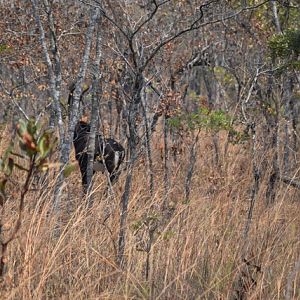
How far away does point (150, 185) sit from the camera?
7.27 metres

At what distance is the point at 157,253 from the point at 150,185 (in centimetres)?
230

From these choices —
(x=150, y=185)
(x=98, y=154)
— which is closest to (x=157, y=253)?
(x=150, y=185)

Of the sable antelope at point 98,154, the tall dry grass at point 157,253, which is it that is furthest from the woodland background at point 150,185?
the sable antelope at point 98,154

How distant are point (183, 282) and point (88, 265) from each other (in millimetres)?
672

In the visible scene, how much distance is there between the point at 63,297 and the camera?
14.1 feet

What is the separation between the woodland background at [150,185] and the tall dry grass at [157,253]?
1cm

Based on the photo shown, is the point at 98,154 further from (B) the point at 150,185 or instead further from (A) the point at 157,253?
(A) the point at 157,253

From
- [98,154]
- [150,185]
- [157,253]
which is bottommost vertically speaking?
[157,253]

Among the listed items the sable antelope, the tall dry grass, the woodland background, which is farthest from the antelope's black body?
the tall dry grass

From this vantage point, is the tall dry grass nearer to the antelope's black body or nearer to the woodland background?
the woodland background

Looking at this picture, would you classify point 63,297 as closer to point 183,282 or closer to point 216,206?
point 183,282

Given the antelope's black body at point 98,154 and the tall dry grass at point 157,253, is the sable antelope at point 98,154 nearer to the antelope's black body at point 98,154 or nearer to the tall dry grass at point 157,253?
the antelope's black body at point 98,154

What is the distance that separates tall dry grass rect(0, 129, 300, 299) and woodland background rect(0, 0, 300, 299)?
0.6 inches

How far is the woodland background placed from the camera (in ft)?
14.8
